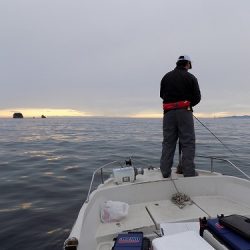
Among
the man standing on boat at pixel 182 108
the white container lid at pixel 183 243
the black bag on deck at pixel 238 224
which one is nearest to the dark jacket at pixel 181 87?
the man standing on boat at pixel 182 108

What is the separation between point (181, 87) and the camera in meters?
5.49

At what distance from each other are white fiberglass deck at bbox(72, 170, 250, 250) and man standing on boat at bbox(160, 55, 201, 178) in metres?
0.42

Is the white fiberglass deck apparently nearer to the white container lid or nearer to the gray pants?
the gray pants

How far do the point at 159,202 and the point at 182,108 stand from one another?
191 centimetres

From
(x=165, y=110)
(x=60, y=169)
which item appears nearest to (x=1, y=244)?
(x=165, y=110)

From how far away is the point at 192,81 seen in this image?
217 inches

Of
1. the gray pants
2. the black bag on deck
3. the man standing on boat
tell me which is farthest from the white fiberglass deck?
the black bag on deck

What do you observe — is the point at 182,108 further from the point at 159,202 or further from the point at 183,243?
the point at 183,243

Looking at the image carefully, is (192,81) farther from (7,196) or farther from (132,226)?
(7,196)

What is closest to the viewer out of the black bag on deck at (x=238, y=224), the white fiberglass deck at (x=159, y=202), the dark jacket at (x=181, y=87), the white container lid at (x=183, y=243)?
the white container lid at (x=183, y=243)

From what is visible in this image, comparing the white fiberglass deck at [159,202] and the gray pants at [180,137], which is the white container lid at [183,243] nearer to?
the white fiberglass deck at [159,202]

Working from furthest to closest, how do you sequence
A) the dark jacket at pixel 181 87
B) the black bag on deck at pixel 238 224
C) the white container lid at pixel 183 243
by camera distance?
the dark jacket at pixel 181 87
the black bag on deck at pixel 238 224
the white container lid at pixel 183 243

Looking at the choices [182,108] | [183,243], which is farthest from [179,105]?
[183,243]

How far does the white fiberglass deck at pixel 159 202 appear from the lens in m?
4.18
